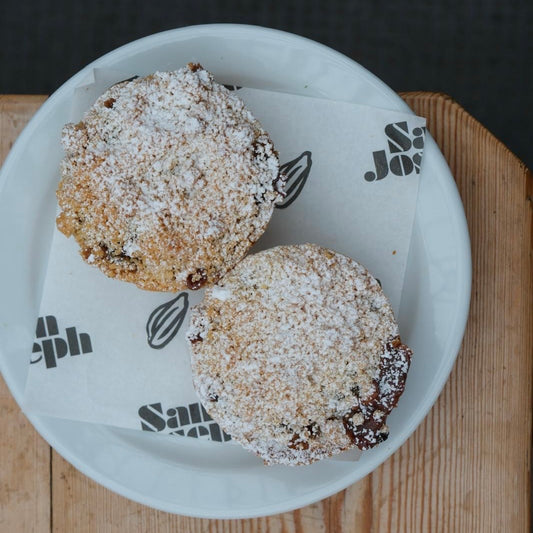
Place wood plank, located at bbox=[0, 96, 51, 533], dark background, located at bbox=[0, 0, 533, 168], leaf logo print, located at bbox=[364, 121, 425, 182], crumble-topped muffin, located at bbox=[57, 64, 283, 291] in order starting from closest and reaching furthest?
crumble-topped muffin, located at bbox=[57, 64, 283, 291] → leaf logo print, located at bbox=[364, 121, 425, 182] → wood plank, located at bbox=[0, 96, 51, 533] → dark background, located at bbox=[0, 0, 533, 168]

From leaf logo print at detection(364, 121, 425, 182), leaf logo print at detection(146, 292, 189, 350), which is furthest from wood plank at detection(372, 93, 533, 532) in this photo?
leaf logo print at detection(146, 292, 189, 350)

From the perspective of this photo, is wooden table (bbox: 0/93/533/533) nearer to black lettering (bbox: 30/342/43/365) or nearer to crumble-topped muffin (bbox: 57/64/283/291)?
black lettering (bbox: 30/342/43/365)

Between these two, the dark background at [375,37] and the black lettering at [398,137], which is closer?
the black lettering at [398,137]

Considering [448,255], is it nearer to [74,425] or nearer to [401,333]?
[401,333]

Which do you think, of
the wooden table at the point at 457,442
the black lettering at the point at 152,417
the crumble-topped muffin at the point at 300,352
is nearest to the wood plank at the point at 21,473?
the wooden table at the point at 457,442

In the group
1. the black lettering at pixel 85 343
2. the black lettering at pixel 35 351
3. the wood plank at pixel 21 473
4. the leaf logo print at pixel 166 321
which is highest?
the leaf logo print at pixel 166 321

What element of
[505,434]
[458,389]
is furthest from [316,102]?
[505,434]

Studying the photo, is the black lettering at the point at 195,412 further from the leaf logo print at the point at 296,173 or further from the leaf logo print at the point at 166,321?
the leaf logo print at the point at 296,173
